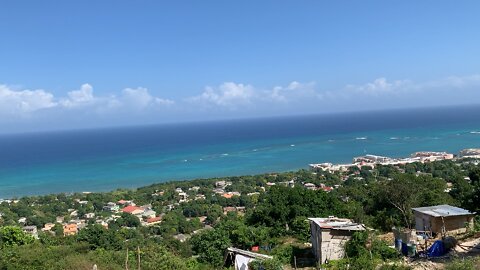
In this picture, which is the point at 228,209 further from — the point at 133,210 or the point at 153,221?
the point at 133,210

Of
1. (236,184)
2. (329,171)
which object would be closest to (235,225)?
(236,184)

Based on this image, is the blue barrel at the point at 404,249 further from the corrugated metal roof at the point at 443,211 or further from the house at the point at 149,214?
the house at the point at 149,214

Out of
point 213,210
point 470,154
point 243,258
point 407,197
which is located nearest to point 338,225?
point 243,258

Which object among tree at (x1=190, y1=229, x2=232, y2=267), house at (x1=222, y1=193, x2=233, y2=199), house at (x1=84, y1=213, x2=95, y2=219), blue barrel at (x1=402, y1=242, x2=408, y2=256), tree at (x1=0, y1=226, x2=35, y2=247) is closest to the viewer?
blue barrel at (x1=402, y1=242, x2=408, y2=256)

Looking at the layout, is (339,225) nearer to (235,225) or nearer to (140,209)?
(235,225)

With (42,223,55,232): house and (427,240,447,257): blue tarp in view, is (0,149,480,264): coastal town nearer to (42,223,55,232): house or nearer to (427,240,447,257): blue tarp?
(42,223,55,232): house

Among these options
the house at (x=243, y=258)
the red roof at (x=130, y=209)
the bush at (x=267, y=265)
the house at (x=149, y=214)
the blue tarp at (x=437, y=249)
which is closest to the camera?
the blue tarp at (x=437, y=249)

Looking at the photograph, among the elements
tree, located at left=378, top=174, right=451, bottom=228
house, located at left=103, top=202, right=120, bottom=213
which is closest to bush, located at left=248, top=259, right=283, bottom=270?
tree, located at left=378, top=174, right=451, bottom=228

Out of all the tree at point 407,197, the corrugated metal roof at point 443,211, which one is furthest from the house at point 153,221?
the corrugated metal roof at point 443,211

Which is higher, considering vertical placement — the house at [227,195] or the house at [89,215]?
the house at [227,195]
